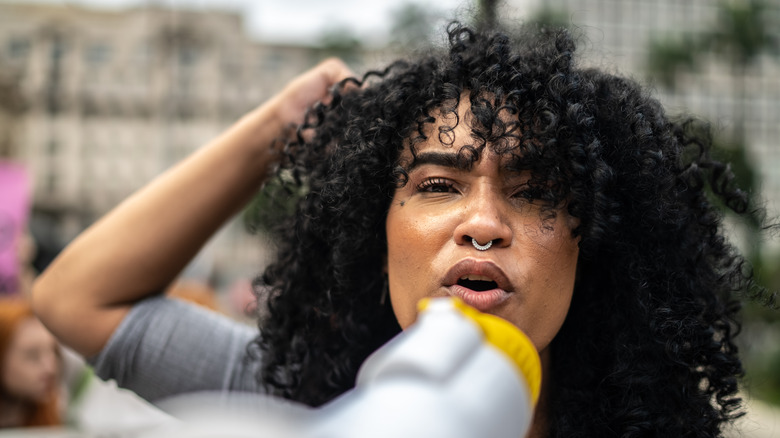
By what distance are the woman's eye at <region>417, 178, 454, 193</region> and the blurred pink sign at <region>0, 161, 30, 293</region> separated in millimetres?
4268

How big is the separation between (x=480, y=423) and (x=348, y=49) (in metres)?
27.8

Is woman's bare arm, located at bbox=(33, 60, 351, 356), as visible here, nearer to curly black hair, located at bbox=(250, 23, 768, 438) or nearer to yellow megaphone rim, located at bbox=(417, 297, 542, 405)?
curly black hair, located at bbox=(250, 23, 768, 438)

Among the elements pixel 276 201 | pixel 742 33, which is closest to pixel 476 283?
pixel 276 201

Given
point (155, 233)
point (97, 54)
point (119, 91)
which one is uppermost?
point (97, 54)

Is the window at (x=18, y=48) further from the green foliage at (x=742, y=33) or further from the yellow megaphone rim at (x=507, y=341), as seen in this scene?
the yellow megaphone rim at (x=507, y=341)

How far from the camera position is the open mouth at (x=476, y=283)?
1.55 metres

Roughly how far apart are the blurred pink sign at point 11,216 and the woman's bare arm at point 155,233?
10.8 feet

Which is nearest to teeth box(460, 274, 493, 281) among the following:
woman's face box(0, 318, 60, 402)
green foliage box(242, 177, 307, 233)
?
green foliage box(242, 177, 307, 233)

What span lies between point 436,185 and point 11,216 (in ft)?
14.5

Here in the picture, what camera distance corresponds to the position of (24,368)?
4.39m

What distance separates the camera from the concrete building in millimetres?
50500

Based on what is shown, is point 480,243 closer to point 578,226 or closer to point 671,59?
point 578,226

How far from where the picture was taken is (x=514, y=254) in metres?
1.57

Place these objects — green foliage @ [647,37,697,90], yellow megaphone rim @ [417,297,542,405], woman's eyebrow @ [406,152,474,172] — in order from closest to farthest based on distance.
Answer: yellow megaphone rim @ [417,297,542,405] → woman's eyebrow @ [406,152,474,172] → green foliage @ [647,37,697,90]
